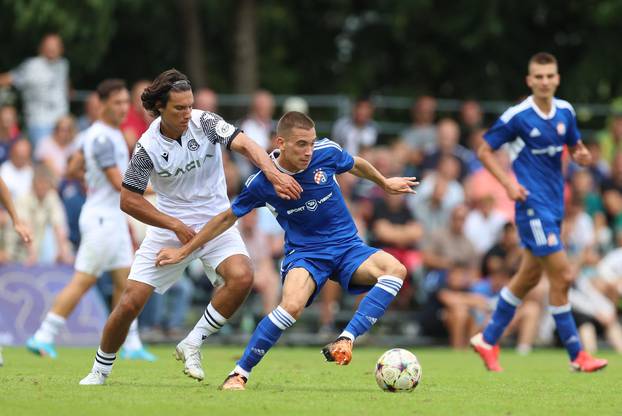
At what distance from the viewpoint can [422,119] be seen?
20375mm

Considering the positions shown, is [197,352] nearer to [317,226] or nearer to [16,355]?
[317,226]

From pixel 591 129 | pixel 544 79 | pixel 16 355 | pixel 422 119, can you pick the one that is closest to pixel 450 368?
pixel 544 79

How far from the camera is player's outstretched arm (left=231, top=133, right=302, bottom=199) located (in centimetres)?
898

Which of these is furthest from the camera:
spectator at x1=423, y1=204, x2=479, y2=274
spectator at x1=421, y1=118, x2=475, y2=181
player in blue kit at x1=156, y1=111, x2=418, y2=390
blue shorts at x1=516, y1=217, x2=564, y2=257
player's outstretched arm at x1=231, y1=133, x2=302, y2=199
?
spectator at x1=421, y1=118, x2=475, y2=181

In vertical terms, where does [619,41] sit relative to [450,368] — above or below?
above

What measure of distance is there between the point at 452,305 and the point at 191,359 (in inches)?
347

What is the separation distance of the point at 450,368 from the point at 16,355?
4880mm

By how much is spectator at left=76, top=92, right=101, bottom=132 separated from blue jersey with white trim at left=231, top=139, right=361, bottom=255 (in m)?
7.32

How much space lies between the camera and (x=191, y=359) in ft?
31.6

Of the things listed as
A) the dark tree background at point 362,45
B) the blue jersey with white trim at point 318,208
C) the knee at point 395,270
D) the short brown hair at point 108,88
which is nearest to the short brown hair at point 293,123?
the blue jersey with white trim at point 318,208

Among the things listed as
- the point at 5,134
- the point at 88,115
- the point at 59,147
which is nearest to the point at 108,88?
the point at 5,134

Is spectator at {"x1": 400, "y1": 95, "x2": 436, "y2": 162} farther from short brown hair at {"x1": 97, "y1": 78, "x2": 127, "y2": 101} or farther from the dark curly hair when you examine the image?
the dark curly hair

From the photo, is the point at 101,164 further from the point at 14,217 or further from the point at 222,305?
the point at 222,305

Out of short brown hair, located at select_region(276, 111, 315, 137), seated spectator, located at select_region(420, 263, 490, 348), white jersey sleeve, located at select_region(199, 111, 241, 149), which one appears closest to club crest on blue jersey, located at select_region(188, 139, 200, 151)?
white jersey sleeve, located at select_region(199, 111, 241, 149)
